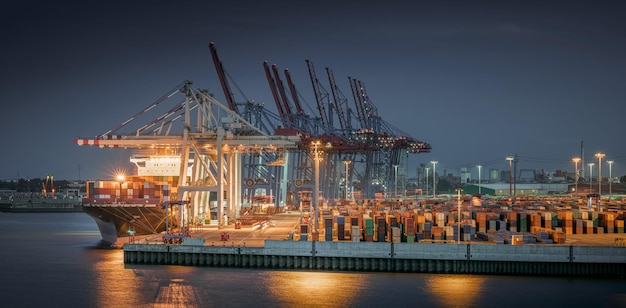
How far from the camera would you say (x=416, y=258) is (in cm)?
4600

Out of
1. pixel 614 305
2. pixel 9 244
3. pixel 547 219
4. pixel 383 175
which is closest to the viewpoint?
pixel 614 305

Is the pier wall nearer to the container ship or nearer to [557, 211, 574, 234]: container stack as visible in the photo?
[557, 211, 574, 234]: container stack

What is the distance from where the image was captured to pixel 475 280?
44312 mm

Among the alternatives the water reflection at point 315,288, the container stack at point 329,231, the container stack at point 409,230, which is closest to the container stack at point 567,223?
the container stack at point 409,230

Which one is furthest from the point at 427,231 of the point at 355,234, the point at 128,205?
the point at 128,205

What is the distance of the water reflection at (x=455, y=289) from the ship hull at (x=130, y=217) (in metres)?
27.6

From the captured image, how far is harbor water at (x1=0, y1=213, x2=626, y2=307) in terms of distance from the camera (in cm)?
3956

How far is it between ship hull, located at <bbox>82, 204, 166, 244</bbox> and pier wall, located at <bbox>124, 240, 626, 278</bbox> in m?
13.6

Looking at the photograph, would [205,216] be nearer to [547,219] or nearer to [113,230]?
[113,230]

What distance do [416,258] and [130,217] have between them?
28113mm

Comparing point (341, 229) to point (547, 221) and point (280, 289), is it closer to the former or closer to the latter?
point (280, 289)

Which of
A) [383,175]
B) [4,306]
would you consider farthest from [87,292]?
[383,175]

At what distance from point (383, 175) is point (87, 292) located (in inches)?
4555

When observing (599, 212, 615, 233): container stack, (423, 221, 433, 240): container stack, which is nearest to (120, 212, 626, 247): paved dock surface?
(599, 212, 615, 233): container stack
